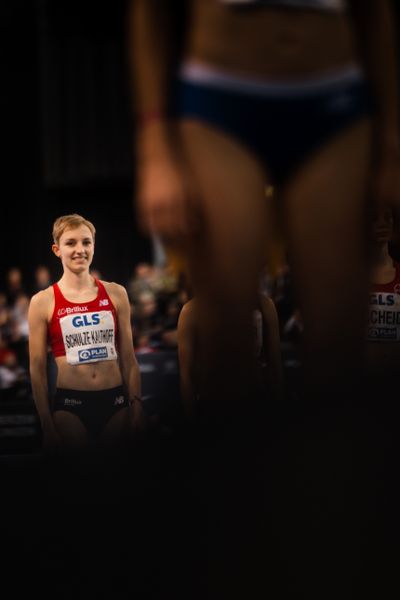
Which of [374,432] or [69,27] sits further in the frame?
[69,27]

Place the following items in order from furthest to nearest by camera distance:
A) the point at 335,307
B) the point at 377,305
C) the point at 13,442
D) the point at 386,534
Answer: the point at 13,442, the point at 377,305, the point at 335,307, the point at 386,534

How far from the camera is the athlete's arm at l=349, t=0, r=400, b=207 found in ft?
4.51

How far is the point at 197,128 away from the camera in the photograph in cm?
133

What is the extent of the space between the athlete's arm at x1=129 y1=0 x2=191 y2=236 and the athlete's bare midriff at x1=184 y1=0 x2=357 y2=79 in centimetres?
5

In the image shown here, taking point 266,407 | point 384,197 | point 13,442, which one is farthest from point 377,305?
point 13,442

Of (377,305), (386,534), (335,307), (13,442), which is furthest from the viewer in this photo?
(13,442)

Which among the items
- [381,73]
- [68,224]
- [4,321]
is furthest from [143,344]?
[381,73]

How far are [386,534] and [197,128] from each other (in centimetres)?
66

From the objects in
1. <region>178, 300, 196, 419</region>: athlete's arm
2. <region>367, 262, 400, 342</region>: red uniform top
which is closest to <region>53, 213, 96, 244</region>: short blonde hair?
<region>178, 300, 196, 419</region>: athlete's arm

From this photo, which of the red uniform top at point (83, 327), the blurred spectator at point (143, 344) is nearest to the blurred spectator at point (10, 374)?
the blurred spectator at point (143, 344)

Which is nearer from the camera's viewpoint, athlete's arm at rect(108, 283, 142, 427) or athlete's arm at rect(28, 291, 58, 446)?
athlete's arm at rect(28, 291, 58, 446)

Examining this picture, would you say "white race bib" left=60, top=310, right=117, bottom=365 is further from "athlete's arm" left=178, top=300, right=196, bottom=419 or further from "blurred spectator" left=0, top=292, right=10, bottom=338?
"blurred spectator" left=0, top=292, right=10, bottom=338

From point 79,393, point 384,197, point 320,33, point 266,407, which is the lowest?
point 79,393

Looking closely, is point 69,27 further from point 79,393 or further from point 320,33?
point 320,33
